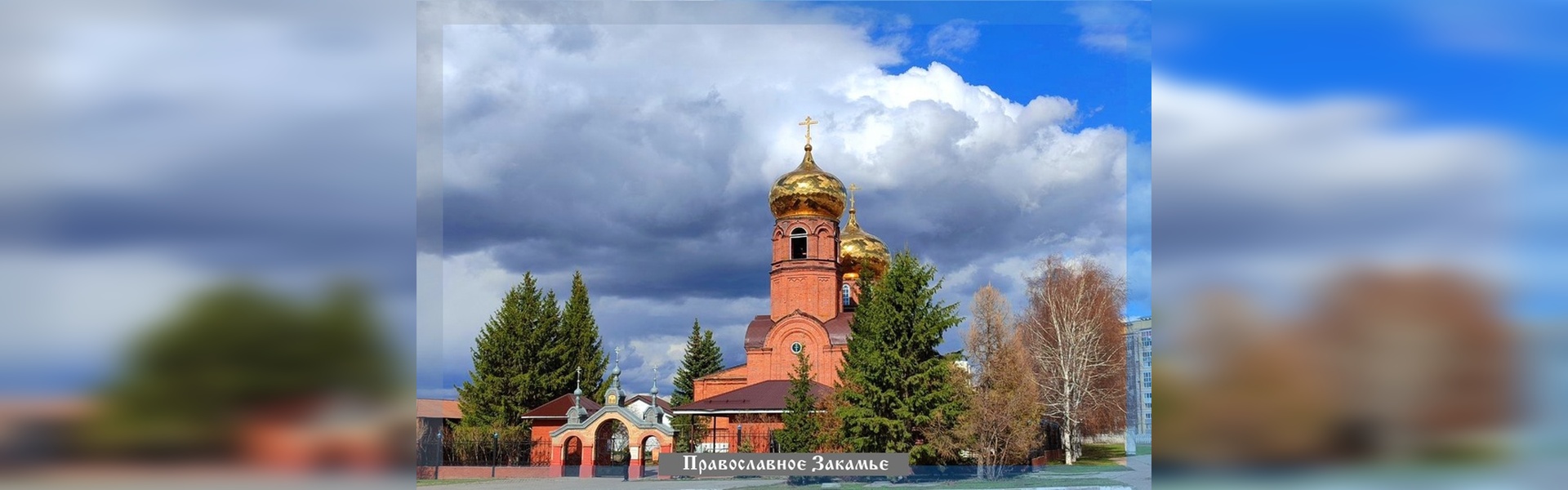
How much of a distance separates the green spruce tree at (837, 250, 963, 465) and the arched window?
8469mm

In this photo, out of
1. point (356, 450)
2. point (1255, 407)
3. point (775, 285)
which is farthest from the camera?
point (775, 285)

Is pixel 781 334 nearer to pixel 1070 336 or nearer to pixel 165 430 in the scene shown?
pixel 1070 336

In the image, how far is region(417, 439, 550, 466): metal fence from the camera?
2236 centimetres

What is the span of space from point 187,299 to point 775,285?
83.3 feet

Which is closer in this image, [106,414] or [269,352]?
[269,352]

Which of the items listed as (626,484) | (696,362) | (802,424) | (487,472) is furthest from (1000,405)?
(696,362)

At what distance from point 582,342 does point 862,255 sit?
Answer: 8.73 m

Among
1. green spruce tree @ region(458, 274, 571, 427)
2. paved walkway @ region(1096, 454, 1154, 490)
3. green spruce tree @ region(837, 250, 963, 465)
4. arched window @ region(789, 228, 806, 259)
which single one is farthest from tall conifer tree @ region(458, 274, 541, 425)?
paved walkway @ region(1096, 454, 1154, 490)

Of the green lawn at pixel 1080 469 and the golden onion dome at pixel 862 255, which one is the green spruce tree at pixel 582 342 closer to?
the golden onion dome at pixel 862 255

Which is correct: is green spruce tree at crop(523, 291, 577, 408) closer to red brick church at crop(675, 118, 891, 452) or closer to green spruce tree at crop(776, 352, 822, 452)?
red brick church at crop(675, 118, 891, 452)

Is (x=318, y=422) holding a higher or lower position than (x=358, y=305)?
lower

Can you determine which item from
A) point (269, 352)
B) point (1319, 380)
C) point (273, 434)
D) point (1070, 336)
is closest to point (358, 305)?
point (269, 352)

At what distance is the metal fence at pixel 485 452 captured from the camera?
2236 cm

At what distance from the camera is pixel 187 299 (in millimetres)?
2408
